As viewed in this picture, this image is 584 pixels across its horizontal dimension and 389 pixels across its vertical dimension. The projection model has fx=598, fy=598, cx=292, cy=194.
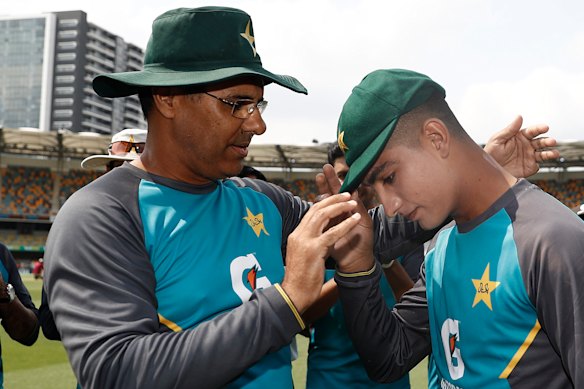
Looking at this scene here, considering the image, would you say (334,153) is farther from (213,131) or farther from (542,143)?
(213,131)

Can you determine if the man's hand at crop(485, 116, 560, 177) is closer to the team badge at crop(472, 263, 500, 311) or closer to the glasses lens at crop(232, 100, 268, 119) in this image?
the team badge at crop(472, 263, 500, 311)

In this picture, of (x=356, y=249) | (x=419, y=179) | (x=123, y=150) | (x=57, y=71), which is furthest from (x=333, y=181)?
(x=57, y=71)

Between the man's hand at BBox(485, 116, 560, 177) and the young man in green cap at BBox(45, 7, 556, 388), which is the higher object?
the man's hand at BBox(485, 116, 560, 177)

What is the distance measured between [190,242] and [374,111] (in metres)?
0.75

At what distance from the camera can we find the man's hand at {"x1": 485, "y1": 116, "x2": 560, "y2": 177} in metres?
2.43

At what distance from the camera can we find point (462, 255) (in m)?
2.09

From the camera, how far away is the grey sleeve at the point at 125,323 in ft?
5.26

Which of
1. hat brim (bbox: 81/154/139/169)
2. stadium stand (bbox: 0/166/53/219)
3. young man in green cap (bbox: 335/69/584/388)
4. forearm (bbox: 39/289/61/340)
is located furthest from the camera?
stadium stand (bbox: 0/166/53/219)

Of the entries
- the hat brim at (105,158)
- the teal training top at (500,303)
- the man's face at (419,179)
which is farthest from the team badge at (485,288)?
the hat brim at (105,158)

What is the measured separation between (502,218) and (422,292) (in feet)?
2.05

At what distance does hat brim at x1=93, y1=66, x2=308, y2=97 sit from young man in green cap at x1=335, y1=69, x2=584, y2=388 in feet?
0.94

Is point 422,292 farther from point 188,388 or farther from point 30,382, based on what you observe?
point 30,382

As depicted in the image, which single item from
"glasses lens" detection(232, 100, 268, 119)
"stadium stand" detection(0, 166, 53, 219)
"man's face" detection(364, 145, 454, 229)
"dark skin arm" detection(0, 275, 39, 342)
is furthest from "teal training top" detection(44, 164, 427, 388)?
"stadium stand" detection(0, 166, 53, 219)

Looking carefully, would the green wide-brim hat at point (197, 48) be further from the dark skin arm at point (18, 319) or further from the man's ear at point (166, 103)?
the dark skin arm at point (18, 319)
